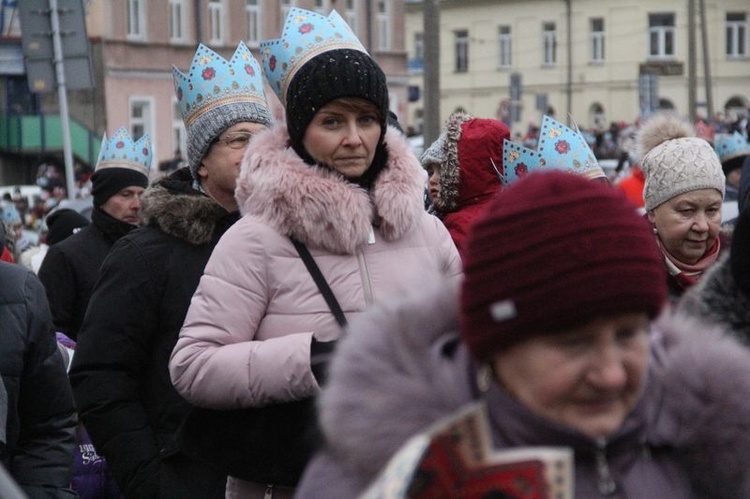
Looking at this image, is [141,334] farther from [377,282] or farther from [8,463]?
[377,282]

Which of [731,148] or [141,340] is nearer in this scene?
[141,340]

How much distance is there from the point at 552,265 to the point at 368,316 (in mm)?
299

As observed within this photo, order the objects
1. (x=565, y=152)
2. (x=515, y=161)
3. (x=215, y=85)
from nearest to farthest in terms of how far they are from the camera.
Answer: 1. (x=215, y=85)
2. (x=515, y=161)
3. (x=565, y=152)

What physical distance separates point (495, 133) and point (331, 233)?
194 cm

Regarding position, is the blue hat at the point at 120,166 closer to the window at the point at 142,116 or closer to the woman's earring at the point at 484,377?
the woman's earring at the point at 484,377

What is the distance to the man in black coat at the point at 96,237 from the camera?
5.94 m

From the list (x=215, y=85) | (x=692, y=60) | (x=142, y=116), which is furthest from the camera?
(x=142, y=116)

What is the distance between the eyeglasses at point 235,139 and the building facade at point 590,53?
54126 millimetres

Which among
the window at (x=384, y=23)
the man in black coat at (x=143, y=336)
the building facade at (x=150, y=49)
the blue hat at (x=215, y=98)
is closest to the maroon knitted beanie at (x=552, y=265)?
the man in black coat at (x=143, y=336)

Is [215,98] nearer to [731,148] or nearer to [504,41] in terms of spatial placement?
[731,148]

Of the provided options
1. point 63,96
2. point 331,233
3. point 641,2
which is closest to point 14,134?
point 63,96

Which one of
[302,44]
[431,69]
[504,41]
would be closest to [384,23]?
[504,41]

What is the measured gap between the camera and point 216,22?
4097 centimetres

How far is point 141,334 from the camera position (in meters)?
4.02
